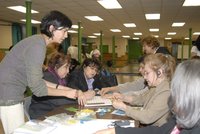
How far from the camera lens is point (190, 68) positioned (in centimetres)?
110

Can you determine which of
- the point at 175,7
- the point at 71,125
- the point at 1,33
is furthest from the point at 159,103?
the point at 1,33

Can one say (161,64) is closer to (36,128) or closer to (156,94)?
(156,94)

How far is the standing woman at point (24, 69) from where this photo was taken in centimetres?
193

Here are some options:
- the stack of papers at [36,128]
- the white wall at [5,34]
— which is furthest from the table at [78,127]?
the white wall at [5,34]

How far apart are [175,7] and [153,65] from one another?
19.5 ft

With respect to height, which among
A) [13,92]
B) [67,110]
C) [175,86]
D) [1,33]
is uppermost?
[1,33]

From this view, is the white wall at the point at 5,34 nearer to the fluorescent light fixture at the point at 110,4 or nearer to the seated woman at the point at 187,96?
the fluorescent light fixture at the point at 110,4

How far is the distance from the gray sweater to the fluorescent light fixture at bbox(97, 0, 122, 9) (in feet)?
16.1

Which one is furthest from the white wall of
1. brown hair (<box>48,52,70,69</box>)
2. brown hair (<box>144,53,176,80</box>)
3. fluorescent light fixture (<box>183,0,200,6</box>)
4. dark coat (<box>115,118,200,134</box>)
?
dark coat (<box>115,118,200,134</box>)

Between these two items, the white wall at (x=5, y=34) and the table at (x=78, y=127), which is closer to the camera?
the table at (x=78, y=127)

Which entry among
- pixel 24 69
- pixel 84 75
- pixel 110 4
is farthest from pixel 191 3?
pixel 24 69

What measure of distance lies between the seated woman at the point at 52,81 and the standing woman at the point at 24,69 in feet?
1.22

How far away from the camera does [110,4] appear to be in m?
7.07

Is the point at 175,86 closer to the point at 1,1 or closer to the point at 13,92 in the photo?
the point at 13,92
